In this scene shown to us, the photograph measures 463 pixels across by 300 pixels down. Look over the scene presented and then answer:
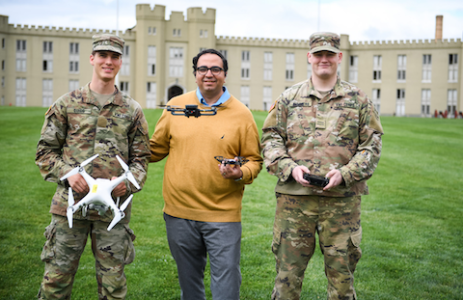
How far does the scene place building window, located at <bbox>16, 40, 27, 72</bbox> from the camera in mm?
54125

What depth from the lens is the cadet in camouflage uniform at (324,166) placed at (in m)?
3.90

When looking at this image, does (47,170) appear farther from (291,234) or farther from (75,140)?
(291,234)

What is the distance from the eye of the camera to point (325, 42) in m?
3.92

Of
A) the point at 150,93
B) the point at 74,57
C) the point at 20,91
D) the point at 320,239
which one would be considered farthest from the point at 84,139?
the point at 20,91

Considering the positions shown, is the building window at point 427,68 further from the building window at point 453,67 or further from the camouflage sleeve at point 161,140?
the camouflage sleeve at point 161,140

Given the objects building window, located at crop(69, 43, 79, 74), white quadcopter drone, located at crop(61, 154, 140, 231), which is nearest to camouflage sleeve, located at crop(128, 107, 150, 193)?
white quadcopter drone, located at crop(61, 154, 140, 231)

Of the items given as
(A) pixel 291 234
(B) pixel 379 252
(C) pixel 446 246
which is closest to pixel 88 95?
(A) pixel 291 234

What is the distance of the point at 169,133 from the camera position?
13.8 ft

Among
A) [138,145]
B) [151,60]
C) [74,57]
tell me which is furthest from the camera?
[74,57]

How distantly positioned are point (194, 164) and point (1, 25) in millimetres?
58246

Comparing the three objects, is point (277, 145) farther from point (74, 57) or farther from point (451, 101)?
point (451, 101)

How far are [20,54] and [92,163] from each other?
189ft

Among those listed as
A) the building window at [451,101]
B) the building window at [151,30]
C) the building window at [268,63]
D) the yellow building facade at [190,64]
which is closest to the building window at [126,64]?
the yellow building facade at [190,64]

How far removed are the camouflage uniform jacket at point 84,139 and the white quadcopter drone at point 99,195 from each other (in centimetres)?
22
